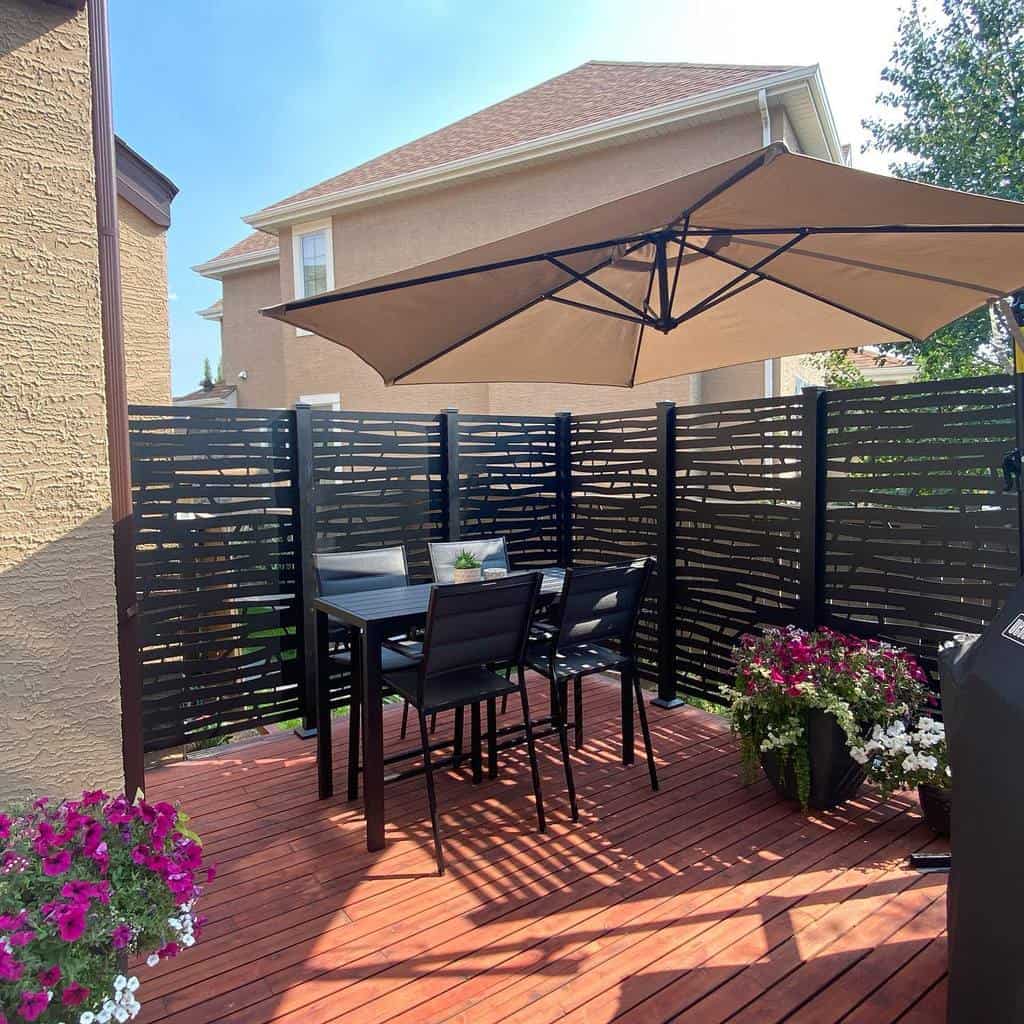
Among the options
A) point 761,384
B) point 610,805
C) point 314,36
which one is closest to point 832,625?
point 610,805

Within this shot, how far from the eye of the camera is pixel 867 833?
3.01 meters

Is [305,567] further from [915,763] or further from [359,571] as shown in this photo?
[915,763]

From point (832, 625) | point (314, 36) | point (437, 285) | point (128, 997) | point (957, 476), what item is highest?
point (314, 36)

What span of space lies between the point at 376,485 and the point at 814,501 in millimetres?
2528

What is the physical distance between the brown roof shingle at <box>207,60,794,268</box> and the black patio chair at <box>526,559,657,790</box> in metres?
6.28

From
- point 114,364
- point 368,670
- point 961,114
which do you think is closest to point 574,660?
point 368,670

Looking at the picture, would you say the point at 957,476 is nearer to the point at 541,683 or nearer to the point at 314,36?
the point at 541,683

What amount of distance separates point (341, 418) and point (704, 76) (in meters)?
6.88

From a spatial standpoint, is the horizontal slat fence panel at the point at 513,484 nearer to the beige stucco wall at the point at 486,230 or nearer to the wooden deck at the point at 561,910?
the wooden deck at the point at 561,910

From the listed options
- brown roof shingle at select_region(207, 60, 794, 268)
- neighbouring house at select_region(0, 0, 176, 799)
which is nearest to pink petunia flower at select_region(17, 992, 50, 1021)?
neighbouring house at select_region(0, 0, 176, 799)

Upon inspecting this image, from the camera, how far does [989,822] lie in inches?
65.1

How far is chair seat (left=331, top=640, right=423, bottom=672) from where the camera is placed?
3342 mm

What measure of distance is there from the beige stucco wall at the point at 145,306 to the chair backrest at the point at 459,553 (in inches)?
99.1

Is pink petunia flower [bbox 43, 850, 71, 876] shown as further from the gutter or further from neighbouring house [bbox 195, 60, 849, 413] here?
the gutter
